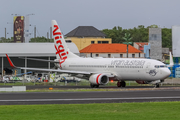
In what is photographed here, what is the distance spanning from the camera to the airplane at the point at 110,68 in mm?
50219

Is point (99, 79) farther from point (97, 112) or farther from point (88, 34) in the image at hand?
point (88, 34)

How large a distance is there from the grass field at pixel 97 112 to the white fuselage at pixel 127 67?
22991 mm

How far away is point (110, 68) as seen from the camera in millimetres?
54469

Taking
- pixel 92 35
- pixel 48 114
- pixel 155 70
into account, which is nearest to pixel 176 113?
pixel 48 114

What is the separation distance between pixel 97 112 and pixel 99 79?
29076 mm

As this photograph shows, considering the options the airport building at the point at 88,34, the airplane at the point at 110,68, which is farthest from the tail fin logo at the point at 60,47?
the airport building at the point at 88,34

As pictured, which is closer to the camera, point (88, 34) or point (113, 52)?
point (113, 52)

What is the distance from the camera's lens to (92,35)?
185 meters

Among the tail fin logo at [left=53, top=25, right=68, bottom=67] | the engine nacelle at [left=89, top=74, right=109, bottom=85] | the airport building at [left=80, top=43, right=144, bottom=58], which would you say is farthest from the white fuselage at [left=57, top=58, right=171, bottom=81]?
the airport building at [left=80, top=43, right=144, bottom=58]

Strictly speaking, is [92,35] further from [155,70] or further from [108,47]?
[155,70]

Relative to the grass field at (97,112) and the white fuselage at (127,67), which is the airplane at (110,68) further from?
the grass field at (97,112)

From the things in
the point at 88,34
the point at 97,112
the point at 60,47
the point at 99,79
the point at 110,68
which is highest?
the point at 88,34

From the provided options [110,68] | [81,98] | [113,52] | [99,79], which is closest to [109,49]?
[113,52]

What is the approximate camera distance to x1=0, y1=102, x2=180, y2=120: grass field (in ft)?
68.6
